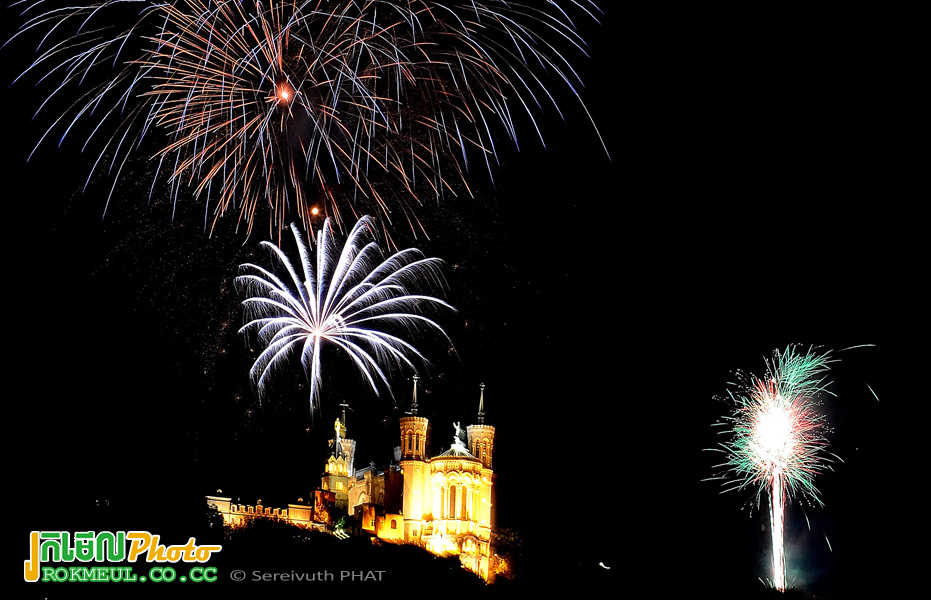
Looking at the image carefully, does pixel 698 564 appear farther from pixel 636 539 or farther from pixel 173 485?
pixel 173 485

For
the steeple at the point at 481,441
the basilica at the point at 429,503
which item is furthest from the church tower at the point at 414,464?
the steeple at the point at 481,441

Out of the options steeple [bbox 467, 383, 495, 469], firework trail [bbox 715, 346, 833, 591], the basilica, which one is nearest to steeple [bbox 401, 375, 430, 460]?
the basilica

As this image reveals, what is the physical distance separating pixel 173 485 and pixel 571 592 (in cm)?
2817

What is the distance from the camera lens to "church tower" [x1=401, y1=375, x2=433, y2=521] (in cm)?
6084

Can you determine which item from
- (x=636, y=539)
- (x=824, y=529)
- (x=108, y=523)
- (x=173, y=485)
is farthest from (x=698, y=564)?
(x=108, y=523)

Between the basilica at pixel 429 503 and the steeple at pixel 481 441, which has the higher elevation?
the steeple at pixel 481 441

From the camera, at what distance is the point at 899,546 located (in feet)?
238

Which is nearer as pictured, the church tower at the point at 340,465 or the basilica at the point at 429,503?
the basilica at the point at 429,503

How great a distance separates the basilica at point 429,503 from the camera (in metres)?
59.2

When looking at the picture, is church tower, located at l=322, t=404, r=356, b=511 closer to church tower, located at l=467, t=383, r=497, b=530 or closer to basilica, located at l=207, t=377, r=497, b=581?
basilica, located at l=207, t=377, r=497, b=581

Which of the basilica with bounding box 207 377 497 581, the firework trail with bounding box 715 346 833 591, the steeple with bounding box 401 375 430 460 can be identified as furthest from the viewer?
the steeple with bounding box 401 375 430 460

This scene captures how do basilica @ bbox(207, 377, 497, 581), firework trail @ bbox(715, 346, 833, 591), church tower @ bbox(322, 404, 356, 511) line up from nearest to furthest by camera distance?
firework trail @ bbox(715, 346, 833, 591) < basilica @ bbox(207, 377, 497, 581) < church tower @ bbox(322, 404, 356, 511)

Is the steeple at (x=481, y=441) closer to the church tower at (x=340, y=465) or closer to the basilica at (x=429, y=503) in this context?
the basilica at (x=429, y=503)

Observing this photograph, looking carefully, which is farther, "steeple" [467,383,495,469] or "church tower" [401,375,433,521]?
"steeple" [467,383,495,469]
